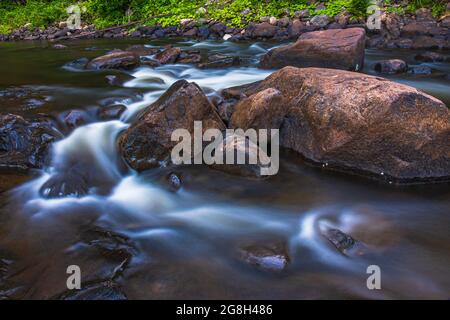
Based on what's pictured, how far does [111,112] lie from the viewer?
6355 millimetres

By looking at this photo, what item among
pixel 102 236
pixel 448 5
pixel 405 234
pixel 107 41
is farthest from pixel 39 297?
pixel 107 41

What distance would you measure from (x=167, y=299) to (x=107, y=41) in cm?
1453

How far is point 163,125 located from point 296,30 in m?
9.61

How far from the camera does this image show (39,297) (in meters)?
2.87

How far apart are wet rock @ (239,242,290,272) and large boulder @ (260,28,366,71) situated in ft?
18.1

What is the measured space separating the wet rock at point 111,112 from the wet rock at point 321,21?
8.76 meters

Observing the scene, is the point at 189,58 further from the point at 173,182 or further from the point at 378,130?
the point at 378,130

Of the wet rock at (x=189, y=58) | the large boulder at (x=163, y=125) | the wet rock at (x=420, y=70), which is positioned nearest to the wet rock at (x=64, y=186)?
the large boulder at (x=163, y=125)

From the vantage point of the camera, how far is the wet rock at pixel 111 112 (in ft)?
20.7

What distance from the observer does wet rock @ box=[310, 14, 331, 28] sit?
42.9 feet

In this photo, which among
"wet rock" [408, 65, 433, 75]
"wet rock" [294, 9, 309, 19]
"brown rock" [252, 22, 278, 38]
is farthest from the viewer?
"wet rock" [294, 9, 309, 19]

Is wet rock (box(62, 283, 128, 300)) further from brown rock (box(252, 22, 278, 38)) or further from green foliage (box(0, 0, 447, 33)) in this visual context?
green foliage (box(0, 0, 447, 33))

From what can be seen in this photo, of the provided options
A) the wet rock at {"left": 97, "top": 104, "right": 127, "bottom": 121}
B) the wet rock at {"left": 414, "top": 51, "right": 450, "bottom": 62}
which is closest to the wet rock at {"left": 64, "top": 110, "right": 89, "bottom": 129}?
the wet rock at {"left": 97, "top": 104, "right": 127, "bottom": 121}

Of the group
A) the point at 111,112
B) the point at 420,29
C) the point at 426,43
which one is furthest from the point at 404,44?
the point at 111,112
